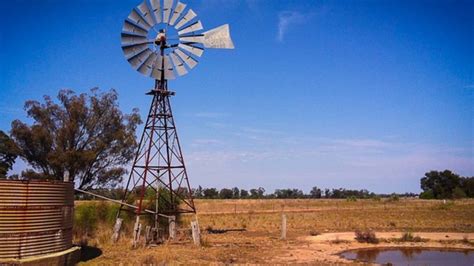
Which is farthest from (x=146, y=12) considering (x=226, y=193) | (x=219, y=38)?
(x=226, y=193)

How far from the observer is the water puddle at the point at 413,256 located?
1971 cm

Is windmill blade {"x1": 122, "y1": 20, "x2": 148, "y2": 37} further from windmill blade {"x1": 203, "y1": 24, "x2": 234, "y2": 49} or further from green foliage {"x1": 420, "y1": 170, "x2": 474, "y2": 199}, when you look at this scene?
green foliage {"x1": 420, "y1": 170, "x2": 474, "y2": 199}

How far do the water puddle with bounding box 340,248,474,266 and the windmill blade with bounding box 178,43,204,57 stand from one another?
1249cm

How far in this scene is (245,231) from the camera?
31.1m

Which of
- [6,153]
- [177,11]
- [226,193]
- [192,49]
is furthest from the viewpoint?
[226,193]

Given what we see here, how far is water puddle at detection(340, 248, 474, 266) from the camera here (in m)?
19.7

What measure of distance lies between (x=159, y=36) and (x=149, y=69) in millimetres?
1848

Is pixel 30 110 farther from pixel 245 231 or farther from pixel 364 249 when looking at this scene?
pixel 364 249

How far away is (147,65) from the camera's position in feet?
78.0

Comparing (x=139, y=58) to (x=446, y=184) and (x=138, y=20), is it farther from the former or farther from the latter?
(x=446, y=184)

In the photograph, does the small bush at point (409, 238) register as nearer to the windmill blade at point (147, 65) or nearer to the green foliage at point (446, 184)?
the windmill blade at point (147, 65)

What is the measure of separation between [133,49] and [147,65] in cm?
107

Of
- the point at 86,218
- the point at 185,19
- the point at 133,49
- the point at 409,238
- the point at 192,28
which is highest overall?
the point at 185,19

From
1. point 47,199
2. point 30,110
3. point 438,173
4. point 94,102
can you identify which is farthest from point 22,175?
point 438,173
